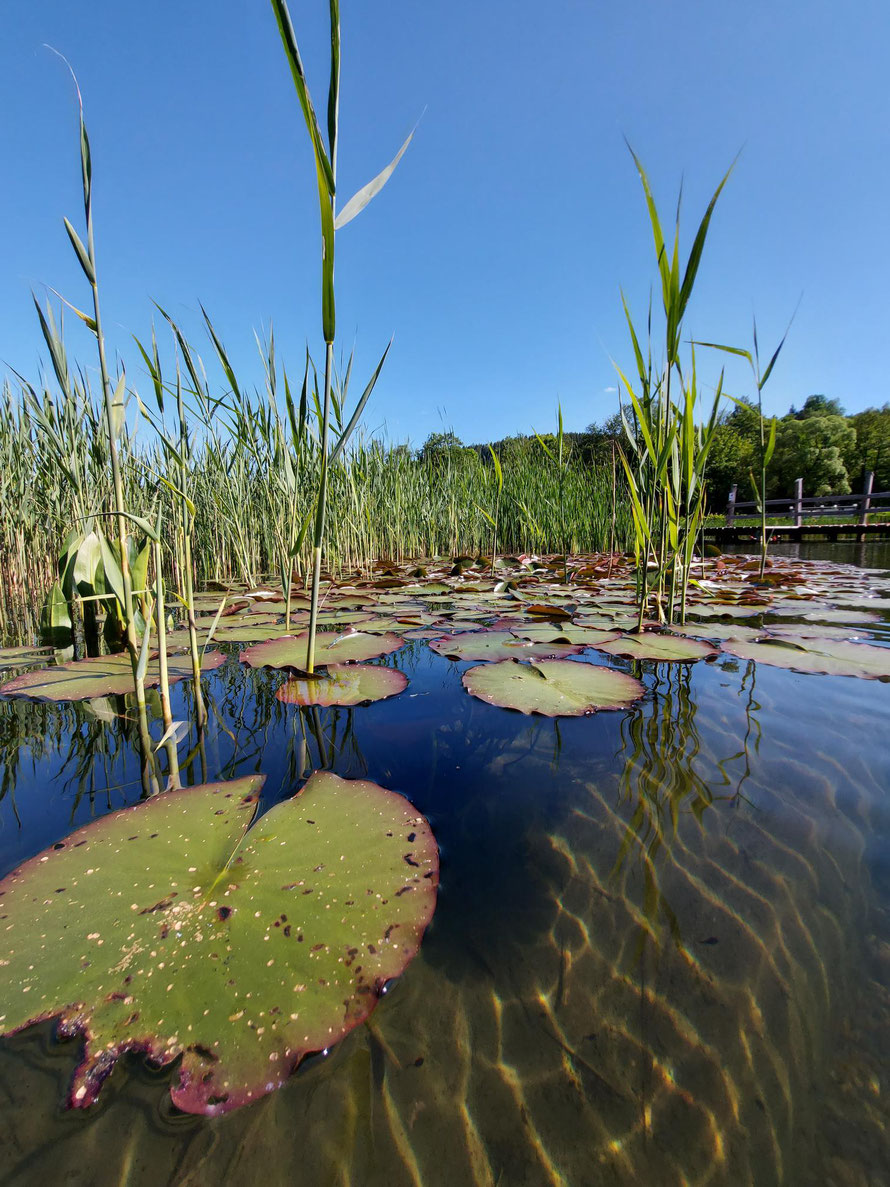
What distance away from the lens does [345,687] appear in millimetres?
1294

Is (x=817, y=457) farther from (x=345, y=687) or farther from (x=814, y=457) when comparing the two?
(x=345, y=687)

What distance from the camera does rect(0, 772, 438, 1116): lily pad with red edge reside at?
0.42 metres

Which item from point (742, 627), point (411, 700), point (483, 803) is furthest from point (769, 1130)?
point (742, 627)

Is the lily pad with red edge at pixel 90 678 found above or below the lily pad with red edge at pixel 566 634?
above

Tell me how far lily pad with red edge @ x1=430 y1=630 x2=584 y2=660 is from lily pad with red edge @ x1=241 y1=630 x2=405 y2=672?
7.2 inches

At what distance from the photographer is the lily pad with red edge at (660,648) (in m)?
1.49

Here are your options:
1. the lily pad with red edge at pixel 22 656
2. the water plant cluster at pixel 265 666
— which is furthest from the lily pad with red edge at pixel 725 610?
the lily pad with red edge at pixel 22 656

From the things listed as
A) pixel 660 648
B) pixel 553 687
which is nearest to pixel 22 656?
pixel 553 687

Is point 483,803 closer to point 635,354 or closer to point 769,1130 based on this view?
point 769,1130

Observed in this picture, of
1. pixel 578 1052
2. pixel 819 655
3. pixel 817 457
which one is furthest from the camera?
pixel 817 457

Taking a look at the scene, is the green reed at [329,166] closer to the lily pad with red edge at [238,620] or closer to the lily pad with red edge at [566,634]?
the lily pad with red edge at [566,634]

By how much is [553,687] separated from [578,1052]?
2.82 ft

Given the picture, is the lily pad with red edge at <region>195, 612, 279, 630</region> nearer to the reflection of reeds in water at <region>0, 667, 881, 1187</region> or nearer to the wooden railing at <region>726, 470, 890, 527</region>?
the reflection of reeds in water at <region>0, 667, 881, 1187</region>

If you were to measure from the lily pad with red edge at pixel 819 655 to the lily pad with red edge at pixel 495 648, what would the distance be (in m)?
0.55
